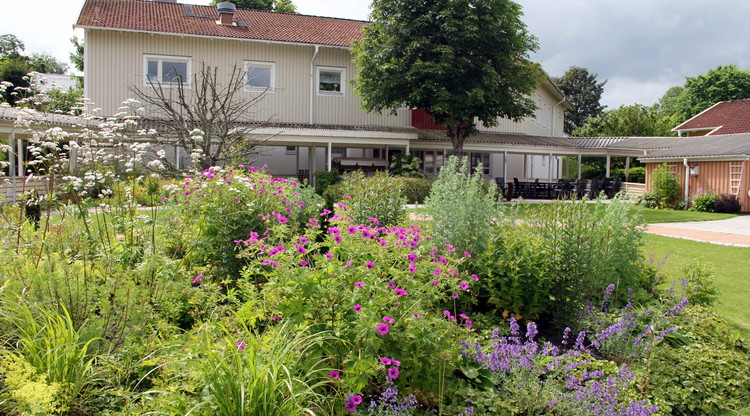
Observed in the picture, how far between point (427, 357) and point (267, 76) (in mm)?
19955

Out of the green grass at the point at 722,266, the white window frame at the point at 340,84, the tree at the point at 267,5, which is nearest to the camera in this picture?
the green grass at the point at 722,266

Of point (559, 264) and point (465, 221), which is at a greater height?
point (465, 221)

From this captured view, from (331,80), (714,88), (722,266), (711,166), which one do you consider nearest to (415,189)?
(331,80)

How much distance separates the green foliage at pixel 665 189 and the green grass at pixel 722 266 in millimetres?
11180

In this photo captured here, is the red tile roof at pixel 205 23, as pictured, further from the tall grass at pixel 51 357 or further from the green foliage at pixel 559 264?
the tall grass at pixel 51 357

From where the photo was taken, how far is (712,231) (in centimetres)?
1266

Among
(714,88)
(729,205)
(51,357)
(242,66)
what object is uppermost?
(714,88)

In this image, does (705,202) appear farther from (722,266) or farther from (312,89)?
(312,89)

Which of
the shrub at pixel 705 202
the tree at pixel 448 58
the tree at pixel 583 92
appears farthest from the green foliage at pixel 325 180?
the tree at pixel 583 92

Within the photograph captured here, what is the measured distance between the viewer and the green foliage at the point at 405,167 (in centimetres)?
2062

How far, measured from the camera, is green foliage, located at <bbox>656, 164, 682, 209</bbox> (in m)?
20.6

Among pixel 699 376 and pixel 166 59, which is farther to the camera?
pixel 166 59

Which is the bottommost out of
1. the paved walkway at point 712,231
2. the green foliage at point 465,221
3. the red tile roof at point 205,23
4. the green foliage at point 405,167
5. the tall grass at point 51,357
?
the paved walkway at point 712,231

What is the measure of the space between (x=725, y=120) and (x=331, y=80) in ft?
91.0
